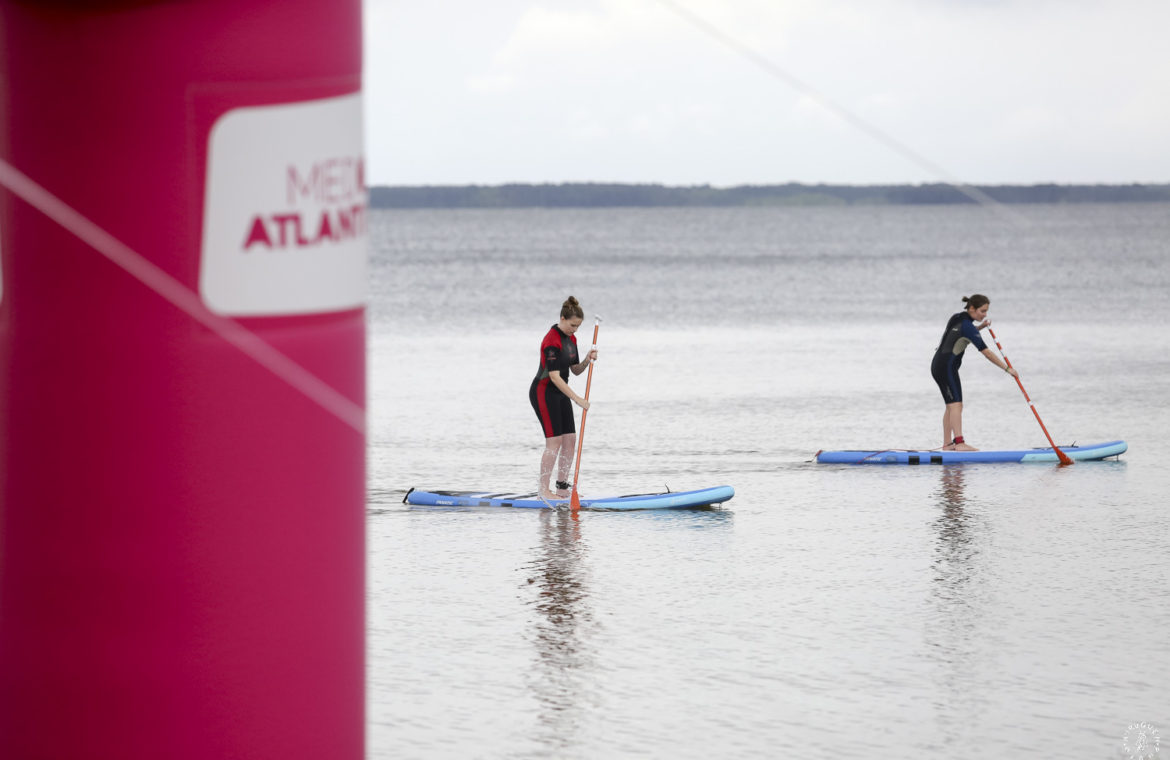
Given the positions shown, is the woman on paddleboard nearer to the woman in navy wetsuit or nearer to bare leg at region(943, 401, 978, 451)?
the woman in navy wetsuit

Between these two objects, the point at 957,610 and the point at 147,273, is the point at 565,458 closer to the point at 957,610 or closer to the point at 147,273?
the point at 957,610

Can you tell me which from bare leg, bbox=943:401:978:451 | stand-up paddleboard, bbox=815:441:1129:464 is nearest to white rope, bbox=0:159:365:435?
stand-up paddleboard, bbox=815:441:1129:464

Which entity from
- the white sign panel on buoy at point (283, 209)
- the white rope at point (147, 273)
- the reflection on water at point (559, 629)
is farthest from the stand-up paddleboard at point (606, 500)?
the white rope at point (147, 273)

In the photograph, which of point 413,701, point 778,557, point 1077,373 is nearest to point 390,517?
point 778,557

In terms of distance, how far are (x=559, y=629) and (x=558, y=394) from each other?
4.23m

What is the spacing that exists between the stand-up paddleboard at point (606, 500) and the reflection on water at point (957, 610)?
5.69ft

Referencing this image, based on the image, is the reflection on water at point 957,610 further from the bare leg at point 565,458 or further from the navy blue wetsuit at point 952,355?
the bare leg at point 565,458

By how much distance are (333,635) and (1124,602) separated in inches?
289

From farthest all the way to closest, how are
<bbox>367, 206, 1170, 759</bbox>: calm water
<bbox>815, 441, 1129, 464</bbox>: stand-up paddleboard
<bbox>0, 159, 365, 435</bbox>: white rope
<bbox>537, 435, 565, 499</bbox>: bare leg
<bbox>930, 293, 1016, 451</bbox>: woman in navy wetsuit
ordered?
1. <bbox>930, 293, 1016, 451</bbox>: woman in navy wetsuit
2. <bbox>815, 441, 1129, 464</bbox>: stand-up paddleboard
3. <bbox>537, 435, 565, 499</bbox>: bare leg
4. <bbox>367, 206, 1170, 759</bbox>: calm water
5. <bbox>0, 159, 365, 435</bbox>: white rope

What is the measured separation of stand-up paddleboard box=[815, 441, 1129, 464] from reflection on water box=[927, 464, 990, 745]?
1565 mm

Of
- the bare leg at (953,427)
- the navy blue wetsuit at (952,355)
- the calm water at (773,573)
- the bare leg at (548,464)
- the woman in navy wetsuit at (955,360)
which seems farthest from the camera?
the bare leg at (953,427)

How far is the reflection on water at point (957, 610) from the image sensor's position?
21.3 ft

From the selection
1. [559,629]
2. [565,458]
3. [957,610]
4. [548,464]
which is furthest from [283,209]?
[565,458]

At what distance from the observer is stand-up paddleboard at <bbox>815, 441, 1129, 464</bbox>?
14.2 m
